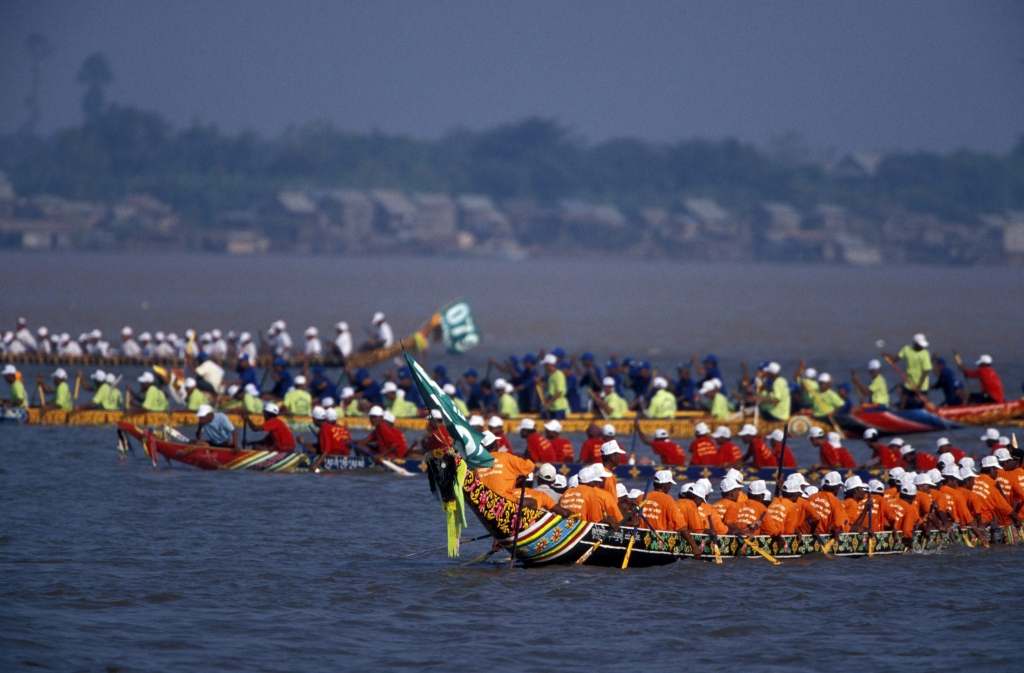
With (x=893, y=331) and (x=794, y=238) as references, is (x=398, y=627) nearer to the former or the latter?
(x=893, y=331)

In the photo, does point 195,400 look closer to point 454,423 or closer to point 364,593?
point 454,423

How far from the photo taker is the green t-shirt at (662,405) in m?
36.6

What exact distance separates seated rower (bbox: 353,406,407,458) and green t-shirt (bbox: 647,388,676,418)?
6.84m

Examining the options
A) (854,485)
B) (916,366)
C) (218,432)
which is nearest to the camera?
(854,485)

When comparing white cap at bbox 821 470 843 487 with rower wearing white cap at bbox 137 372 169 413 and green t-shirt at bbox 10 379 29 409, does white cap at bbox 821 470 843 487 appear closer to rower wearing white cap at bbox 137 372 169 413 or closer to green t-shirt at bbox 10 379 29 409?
rower wearing white cap at bbox 137 372 169 413

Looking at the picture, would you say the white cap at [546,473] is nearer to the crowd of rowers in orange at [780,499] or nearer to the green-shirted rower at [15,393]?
the crowd of rowers in orange at [780,499]

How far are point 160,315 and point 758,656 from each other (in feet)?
209

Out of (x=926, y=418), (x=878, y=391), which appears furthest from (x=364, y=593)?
(x=878, y=391)

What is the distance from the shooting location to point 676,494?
3117cm

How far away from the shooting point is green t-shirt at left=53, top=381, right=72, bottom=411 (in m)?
37.4

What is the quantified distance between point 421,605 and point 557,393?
51.2ft

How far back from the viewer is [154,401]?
3691cm

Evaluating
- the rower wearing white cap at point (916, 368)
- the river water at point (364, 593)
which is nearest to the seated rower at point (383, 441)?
the river water at point (364, 593)

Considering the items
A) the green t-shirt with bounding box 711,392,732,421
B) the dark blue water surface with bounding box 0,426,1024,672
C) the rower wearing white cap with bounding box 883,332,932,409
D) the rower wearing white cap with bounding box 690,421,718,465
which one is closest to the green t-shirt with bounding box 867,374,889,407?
the rower wearing white cap with bounding box 883,332,932,409
